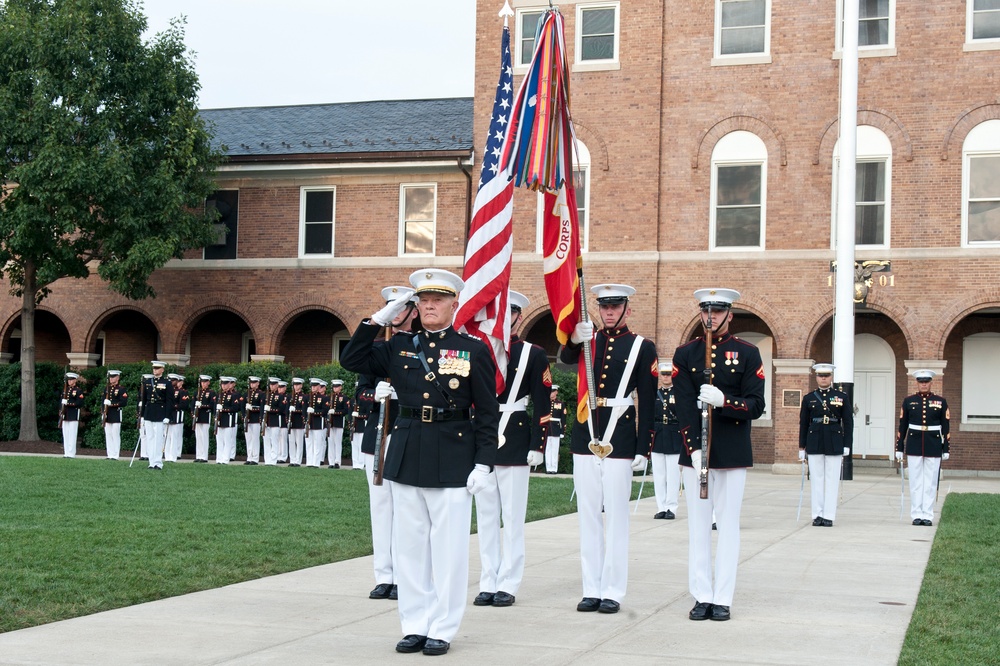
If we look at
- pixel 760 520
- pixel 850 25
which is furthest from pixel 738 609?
pixel 850 25

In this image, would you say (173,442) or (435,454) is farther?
(173,442)

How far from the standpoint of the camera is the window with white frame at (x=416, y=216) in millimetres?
30734

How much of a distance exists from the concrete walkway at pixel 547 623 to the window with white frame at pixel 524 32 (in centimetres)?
1987

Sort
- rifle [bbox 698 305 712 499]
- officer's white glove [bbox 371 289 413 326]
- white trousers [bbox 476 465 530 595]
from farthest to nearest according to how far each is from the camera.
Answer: white trousers [bbox 476 465 530 595] → rifle [bbox 698 305 712 499] → officer's white glove [bbox 371 289 413 326]

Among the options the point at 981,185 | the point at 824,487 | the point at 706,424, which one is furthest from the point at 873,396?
the point at 706,424

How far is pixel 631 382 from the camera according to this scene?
8.87 m

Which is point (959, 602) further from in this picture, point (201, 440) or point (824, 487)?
point (201, 440)

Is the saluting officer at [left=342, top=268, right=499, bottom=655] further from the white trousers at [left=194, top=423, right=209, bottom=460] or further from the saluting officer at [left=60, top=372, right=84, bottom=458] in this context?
the saluting officer at [left=60, top=372, right=84, bottom=458]

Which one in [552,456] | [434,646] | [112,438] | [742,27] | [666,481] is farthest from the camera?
[742,27]

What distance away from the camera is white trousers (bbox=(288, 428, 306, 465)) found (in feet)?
90.4

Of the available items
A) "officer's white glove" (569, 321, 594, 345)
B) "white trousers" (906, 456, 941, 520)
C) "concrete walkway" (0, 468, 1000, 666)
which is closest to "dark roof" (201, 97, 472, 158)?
"white trousers" (906, 456, 941, 520)

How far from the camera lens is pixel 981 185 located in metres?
27.3

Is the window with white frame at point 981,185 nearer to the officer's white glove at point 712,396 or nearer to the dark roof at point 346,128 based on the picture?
the dark roof at point 346,128

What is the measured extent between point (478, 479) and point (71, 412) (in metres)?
23.3
